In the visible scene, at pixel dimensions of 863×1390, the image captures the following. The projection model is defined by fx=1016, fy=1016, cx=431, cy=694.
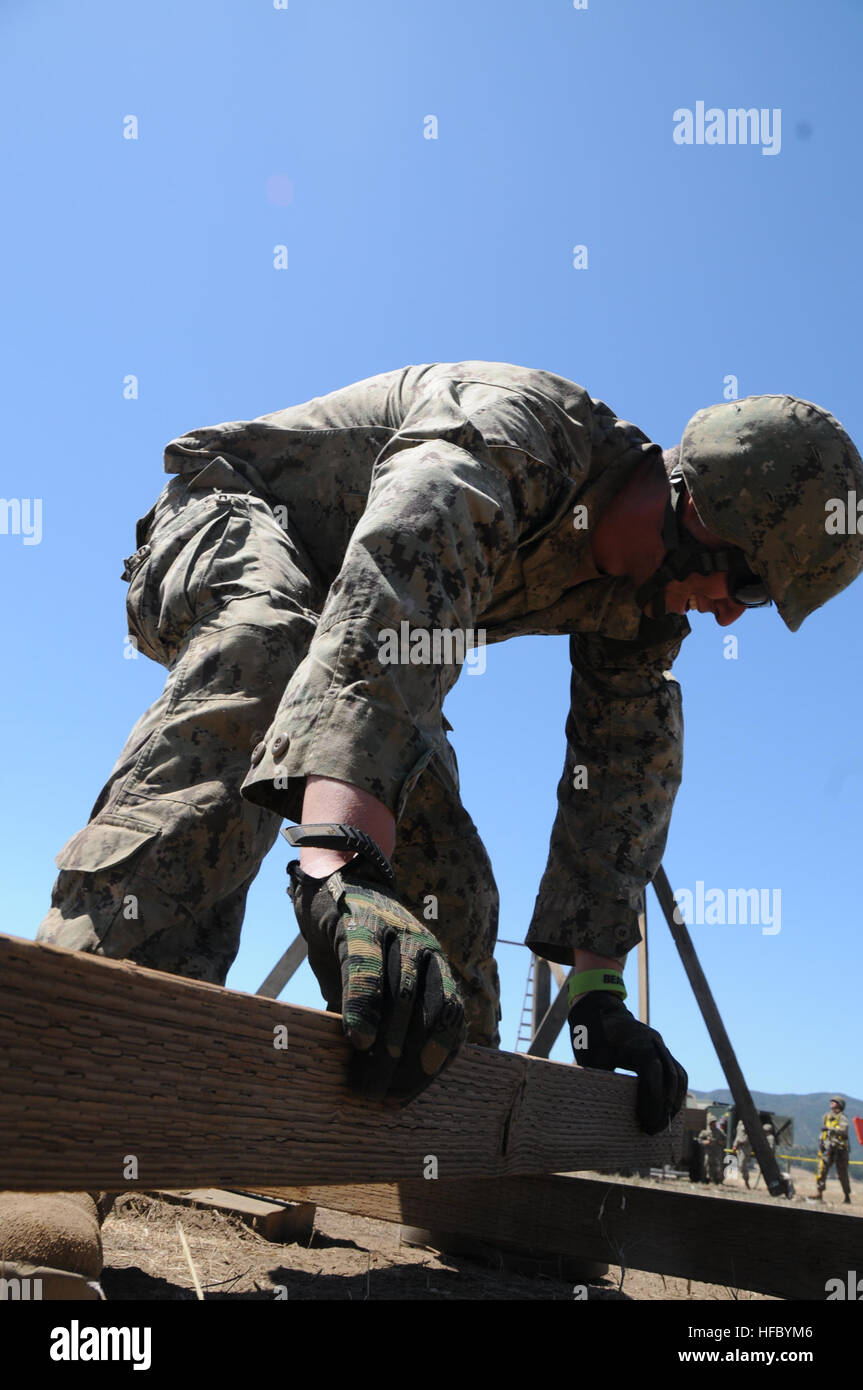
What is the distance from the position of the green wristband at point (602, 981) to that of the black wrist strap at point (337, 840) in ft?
5.94

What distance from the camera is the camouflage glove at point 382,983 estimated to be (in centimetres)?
121

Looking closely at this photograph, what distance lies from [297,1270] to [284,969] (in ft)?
13.5

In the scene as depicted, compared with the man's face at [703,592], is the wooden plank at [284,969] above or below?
below

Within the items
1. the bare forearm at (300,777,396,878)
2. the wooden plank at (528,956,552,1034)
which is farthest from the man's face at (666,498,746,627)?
the wooden plank at (528,956,552,1034)

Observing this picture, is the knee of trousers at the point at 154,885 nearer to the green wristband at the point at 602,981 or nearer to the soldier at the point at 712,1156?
the green wristband at the point at 602,981

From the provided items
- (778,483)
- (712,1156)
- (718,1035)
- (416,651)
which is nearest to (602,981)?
(778,483)

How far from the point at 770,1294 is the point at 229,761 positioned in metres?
1.75

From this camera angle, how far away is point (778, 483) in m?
2.63

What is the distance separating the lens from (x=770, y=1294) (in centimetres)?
235

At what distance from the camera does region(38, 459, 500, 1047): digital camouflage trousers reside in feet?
6.19

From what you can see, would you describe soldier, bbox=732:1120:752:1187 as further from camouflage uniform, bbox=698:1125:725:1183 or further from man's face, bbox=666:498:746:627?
man's face, bbox=666:498:746:627

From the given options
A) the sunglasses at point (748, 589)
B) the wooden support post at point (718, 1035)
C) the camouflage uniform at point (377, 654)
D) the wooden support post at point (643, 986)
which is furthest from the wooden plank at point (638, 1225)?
the wooden support post at point (643, 986)

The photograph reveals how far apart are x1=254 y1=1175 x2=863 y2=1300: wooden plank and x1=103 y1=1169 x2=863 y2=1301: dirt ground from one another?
0.08 metres
